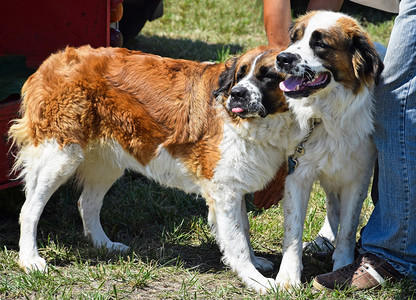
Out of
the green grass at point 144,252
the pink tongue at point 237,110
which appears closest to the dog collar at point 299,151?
the pink tongue at point 237,110

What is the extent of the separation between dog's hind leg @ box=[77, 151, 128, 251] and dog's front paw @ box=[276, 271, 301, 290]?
110 cm

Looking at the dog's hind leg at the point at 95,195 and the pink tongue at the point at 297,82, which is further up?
the pink tongue at the point at 297,82

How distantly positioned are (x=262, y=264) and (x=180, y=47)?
5.01 meters

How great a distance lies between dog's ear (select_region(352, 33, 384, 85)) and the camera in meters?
3.02

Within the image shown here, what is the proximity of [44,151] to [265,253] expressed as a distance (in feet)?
5.22

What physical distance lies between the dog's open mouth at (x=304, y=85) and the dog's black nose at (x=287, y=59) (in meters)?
0.11

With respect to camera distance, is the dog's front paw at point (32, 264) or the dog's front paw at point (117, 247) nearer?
the dog's front paw at point (32, 264)

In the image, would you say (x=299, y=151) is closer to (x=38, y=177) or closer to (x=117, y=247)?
(x=117, y=247)

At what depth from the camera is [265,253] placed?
3.94 metres

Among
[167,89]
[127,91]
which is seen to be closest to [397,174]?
[167,89]

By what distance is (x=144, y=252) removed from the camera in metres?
3.85

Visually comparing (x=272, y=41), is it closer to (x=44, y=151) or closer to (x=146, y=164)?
(x=146, y=164)

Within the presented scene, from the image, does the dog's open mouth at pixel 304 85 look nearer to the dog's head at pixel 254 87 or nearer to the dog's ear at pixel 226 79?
the dog's head at pixel 254 87

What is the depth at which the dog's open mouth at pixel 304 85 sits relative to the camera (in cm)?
299
